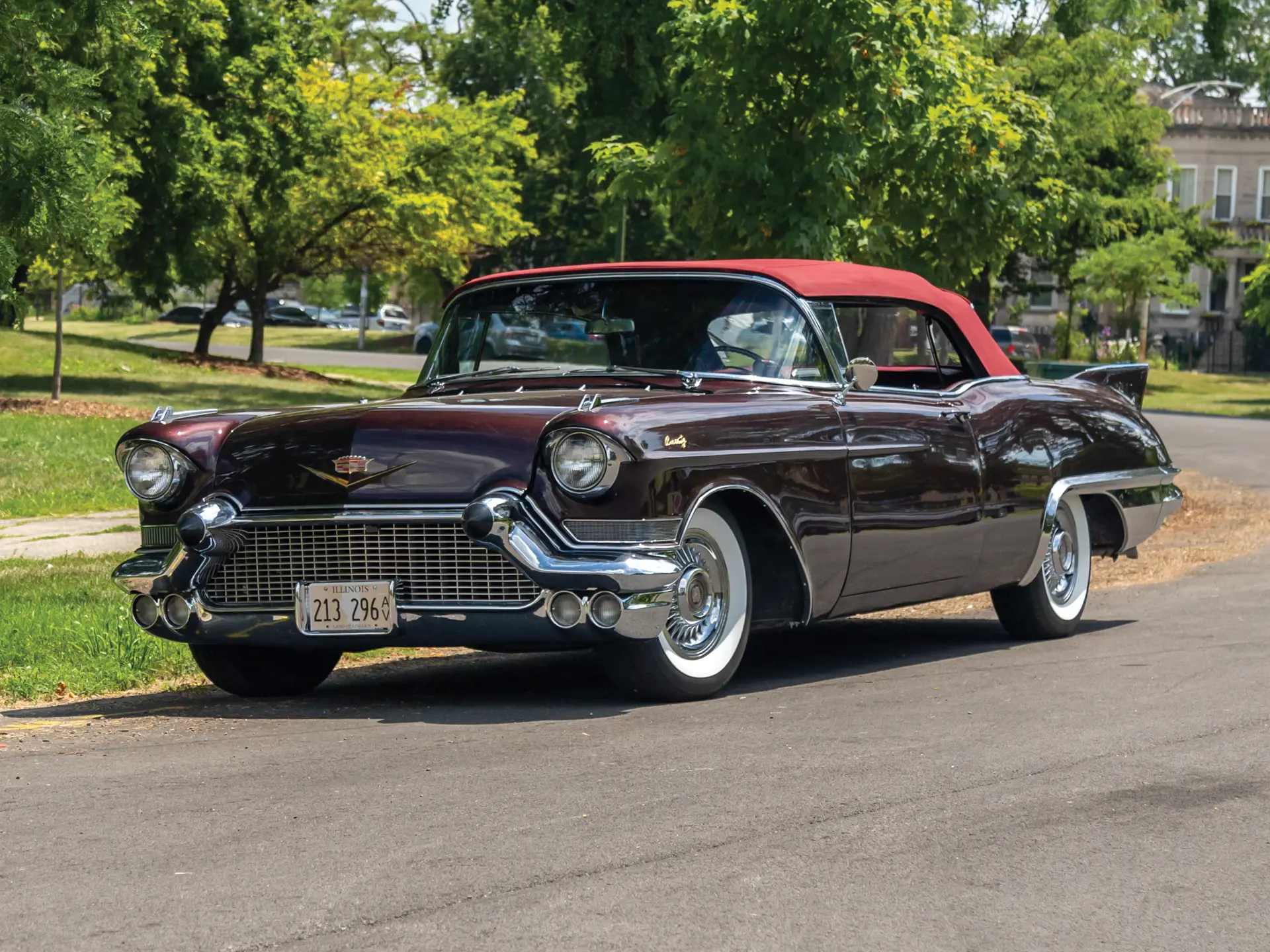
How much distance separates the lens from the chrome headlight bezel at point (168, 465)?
7.06 metres

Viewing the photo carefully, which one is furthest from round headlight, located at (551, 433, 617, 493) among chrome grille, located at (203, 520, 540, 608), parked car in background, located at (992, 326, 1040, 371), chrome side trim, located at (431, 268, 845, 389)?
parked car in background, located at (992, 326, 1040, 371)

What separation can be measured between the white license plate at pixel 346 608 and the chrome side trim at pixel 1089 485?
3.53 metres

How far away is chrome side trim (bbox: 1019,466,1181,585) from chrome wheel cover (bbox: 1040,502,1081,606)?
169 millimetres

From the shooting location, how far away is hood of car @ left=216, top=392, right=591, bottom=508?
256 inches

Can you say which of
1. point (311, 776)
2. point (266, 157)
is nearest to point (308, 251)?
point (266, 157)

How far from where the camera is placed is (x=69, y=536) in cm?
1301

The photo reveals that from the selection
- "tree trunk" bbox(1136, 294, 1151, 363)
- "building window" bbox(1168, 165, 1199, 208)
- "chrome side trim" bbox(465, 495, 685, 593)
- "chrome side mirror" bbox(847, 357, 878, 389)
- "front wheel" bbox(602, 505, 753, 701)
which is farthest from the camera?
"building window" bbox(1168, 165, 1199, 208)

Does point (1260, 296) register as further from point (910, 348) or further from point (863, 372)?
point (863, 372)

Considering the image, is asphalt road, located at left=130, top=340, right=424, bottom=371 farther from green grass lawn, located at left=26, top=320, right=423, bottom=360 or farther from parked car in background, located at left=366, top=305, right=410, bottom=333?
parked car in background, located at left=366, top=305, right=410, bottom=333

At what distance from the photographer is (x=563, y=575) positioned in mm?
6359

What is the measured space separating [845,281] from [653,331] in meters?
0.94

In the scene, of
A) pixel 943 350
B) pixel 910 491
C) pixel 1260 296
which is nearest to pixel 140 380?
pixel 1260 296

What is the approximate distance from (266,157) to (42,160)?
1847 cm

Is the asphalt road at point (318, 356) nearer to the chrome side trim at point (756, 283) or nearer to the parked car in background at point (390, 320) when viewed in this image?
the parked car in background at point (390, 320)
